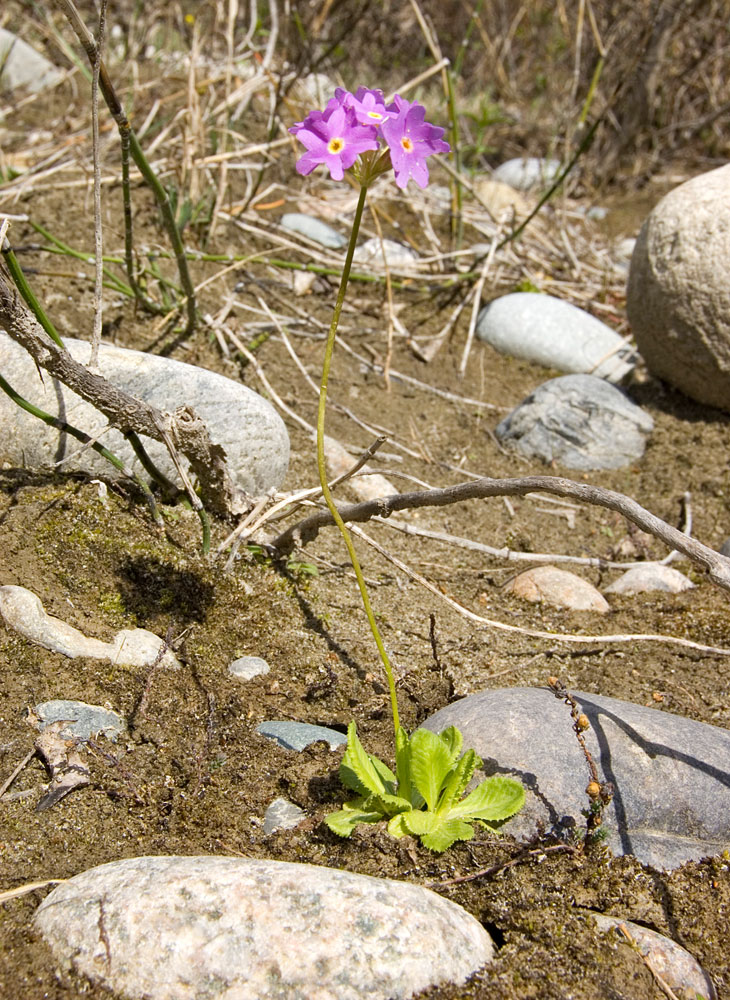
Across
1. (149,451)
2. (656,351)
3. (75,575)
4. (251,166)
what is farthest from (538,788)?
(251,166)

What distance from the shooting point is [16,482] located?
2264mm

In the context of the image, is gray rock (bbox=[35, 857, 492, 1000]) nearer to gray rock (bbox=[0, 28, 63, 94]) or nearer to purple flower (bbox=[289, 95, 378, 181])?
purple flower (bbox=[289, 95, 378, 181])

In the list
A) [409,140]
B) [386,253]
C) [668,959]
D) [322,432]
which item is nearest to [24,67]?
[386,253]

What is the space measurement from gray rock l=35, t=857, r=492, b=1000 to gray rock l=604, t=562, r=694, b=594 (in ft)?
4.89

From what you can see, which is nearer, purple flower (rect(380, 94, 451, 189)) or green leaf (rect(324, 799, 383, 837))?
purple flower (rect(380, 94, 451, 189))

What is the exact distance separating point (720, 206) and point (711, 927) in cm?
289

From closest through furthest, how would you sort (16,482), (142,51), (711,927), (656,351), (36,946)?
(36,946), (711,927), (16,482), (656,351), (142,51)

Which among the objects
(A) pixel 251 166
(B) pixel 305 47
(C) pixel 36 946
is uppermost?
(B) pixel 305 47

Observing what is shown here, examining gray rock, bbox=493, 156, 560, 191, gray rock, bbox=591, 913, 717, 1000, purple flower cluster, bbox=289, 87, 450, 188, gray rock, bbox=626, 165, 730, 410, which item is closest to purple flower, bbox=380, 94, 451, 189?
purple flower cluster, bbox=289, 87, 450, 188

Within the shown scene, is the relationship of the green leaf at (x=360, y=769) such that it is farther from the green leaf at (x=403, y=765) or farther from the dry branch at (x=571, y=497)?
the dry branch at (x=571, y=497)

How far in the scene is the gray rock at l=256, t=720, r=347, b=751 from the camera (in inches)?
73.3

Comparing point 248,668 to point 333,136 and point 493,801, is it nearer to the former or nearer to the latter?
point 493,801

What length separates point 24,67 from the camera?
5711 millimetres

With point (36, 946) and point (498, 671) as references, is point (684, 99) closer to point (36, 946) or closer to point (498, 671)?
point (498, 671)
